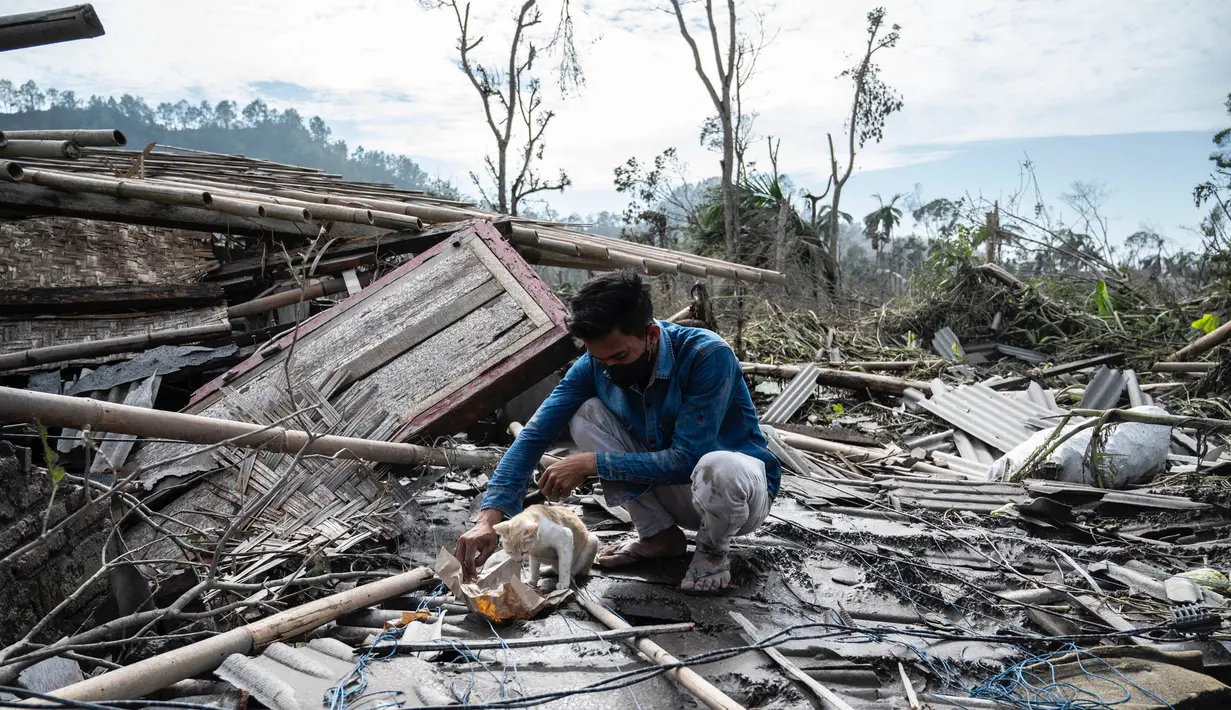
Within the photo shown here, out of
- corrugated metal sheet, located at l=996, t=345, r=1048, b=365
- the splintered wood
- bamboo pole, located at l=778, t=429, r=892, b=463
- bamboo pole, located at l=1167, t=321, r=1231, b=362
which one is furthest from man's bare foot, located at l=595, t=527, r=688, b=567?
corrugated metal sheet, located at l=996, t=345, r=1048, b=365

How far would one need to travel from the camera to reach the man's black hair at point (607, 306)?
2.87 meters

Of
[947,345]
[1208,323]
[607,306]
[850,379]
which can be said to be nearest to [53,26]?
[607,306]

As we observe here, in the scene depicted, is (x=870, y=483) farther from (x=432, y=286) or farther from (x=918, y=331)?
(x=918, y=331)

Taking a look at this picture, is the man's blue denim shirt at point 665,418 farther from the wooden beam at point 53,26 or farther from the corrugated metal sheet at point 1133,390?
the corrugated metal sheet at point 1133,390

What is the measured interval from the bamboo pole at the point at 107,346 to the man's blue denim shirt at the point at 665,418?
3.62 metres

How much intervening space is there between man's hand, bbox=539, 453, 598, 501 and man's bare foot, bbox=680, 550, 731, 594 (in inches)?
26.1

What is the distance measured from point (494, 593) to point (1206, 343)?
8.03 m

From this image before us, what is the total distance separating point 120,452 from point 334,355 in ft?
4.32

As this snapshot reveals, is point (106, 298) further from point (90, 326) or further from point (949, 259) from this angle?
point (949, 259)

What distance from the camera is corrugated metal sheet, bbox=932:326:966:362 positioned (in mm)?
10117

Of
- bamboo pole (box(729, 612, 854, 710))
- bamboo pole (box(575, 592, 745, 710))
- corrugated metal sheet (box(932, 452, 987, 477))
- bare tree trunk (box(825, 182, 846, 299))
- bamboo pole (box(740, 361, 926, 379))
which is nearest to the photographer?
bamboo pole (box(575, 592, 745, 710))

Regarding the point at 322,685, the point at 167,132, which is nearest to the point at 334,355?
the point at 322,685

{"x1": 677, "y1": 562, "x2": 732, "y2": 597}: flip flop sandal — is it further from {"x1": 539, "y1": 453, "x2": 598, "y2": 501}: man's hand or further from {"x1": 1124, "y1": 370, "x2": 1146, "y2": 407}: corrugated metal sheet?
{"x1": 1124, "y1": 370, "x2": 1146, "y2": 407}: corrugated metal sheet

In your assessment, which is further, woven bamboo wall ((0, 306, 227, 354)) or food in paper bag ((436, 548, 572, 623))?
woven bamboo wall ((0, 306, 227, 354))
